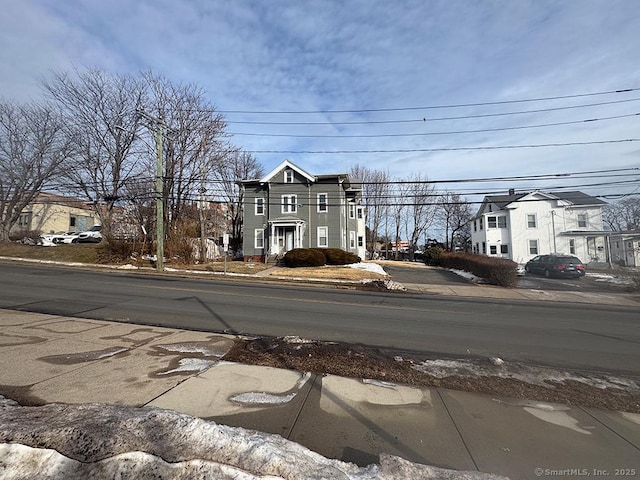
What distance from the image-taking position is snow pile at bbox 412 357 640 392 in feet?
16.2

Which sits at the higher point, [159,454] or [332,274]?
[332,274]

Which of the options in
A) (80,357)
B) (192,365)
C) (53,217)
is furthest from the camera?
(53,217)

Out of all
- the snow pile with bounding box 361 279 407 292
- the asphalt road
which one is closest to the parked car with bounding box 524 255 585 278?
the asphalt road

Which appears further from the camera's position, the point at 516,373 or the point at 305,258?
the point at 305,258

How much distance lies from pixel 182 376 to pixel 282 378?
1417 mm

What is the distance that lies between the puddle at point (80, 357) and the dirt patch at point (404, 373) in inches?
77.1

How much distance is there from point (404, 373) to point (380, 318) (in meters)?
4.36

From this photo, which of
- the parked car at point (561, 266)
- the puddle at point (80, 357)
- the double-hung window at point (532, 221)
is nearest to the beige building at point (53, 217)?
the puddle at point (80, 357)

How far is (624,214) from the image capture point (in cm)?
5706

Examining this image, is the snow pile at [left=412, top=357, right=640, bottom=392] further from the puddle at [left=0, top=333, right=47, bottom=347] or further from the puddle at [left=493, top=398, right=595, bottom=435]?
the puddle at [left=0, top=333, right=47, bottom=347]

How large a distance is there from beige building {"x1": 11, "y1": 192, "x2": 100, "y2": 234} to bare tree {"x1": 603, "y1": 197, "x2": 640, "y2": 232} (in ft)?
272

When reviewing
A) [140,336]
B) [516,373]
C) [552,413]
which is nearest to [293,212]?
[140,336]

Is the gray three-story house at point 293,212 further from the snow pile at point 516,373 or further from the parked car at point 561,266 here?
the snow pile at point 516,373

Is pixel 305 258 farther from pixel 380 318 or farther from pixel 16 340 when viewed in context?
pixel 16 340
